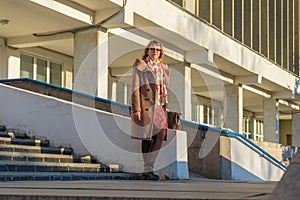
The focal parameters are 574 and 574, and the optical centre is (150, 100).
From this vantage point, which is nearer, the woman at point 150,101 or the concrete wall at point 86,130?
the woman at point 150,101

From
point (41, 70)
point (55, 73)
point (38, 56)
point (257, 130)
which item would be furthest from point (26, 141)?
point (257, 130)

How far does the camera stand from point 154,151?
7.77 metres

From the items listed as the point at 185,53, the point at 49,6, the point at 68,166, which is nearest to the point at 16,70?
the point at 49,6

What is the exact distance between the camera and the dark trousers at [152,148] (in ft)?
25.2

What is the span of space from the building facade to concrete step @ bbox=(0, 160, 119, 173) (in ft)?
20.1

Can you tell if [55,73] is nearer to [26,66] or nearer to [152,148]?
[26,66]

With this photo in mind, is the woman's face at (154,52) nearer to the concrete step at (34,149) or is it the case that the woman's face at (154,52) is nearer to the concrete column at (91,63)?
the concrete step at (34,149)

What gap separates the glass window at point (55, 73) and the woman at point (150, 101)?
13212 millimetres

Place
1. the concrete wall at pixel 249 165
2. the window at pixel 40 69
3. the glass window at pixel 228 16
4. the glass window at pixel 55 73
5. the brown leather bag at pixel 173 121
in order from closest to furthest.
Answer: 1. the brown leather bag at pixel 173 121
2. the concrete wall at pixel 249 165
3. the window at pixel 40 69
4. the glass window at pixel 55 73
5. the glass window at pixel 228 16

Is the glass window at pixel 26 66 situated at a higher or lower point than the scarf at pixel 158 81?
higher

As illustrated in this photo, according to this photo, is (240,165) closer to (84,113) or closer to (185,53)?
(84,113)

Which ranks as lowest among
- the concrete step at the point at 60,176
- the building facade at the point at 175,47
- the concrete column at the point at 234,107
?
the concrete step at the point at 60,176

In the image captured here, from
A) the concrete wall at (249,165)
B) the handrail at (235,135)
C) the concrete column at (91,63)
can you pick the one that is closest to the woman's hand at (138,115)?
the handrail at (235,135)

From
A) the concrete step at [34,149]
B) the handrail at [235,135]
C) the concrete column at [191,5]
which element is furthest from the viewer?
the concrete column at [191,5]
